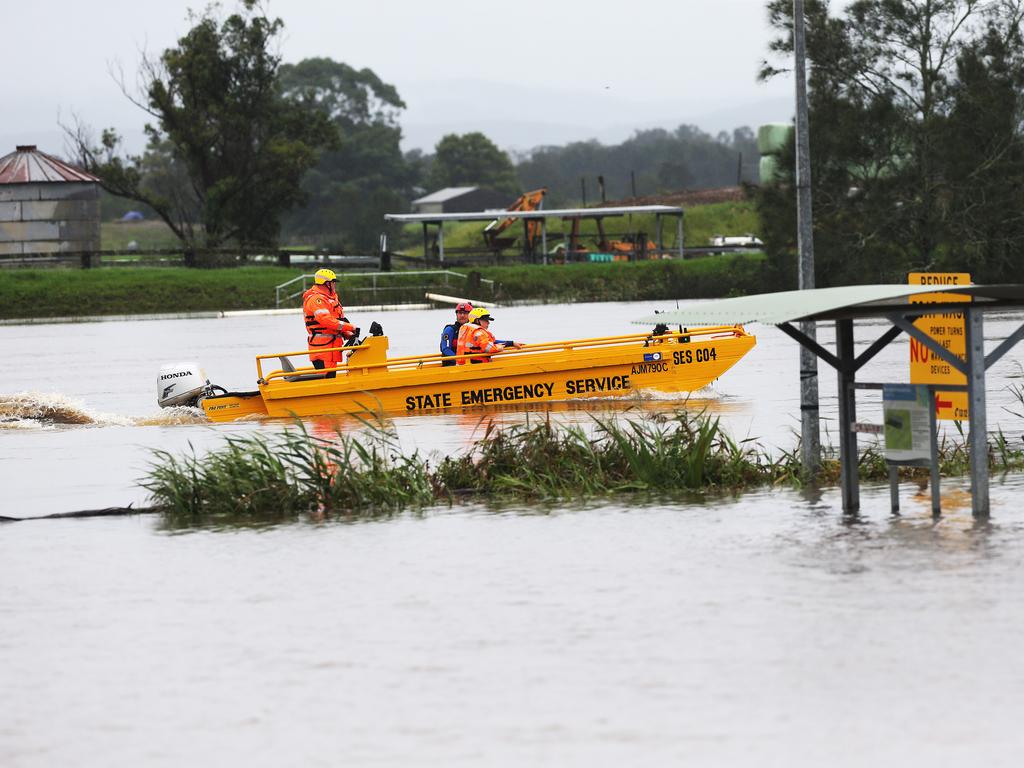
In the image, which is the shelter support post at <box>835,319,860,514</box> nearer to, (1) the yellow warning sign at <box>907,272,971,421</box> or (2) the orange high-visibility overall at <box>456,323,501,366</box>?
(1) the yellow warning sign at <box>907,272,971,421</box>

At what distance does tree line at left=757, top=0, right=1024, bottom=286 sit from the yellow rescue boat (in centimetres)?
3937

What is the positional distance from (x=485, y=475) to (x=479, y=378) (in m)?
8.40

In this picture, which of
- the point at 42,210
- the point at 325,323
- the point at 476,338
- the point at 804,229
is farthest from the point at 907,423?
the point at 42,210

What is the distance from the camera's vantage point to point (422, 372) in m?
Result: 24.8

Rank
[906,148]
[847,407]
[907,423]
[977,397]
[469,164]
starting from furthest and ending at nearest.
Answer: [469,164] < [906,148] < [847,407] < [907,423] < [977,397]

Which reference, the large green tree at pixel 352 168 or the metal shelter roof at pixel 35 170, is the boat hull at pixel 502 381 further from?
the large green tree at pixel 352 168

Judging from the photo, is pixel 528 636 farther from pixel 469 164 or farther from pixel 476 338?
pixel 469 164

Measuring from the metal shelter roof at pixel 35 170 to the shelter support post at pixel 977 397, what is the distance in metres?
68.4

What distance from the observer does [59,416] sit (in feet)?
88.6

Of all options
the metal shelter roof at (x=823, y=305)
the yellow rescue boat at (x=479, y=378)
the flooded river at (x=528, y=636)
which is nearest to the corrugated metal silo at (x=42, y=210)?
the yellow rescue boat at (x=479, y=378)

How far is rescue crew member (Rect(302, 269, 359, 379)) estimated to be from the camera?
2452 cm

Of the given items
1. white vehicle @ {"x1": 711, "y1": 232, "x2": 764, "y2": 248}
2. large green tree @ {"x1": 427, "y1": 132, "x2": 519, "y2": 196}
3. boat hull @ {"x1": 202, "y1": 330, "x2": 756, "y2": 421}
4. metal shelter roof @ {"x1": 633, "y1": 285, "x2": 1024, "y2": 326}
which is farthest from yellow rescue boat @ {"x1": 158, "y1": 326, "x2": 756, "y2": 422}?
large green tree @ {"x1": 427, "y1": 132, "x2": 519, "y2": 196}

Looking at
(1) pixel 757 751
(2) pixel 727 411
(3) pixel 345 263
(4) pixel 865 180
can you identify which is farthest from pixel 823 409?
(3) pixel 345 263

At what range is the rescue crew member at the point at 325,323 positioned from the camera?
24.5m
